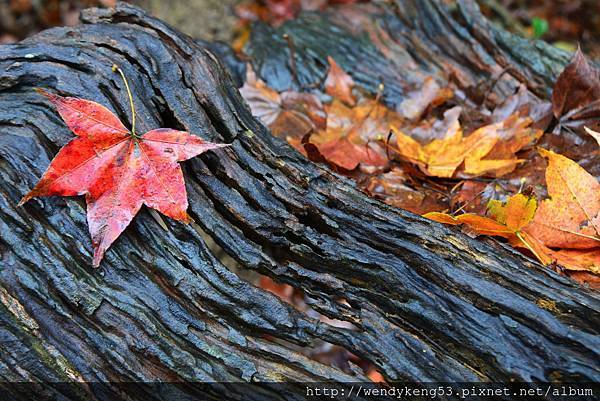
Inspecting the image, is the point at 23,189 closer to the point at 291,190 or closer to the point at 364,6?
the point at 291,190

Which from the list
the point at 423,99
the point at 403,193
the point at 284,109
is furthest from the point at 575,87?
the point at 284,109

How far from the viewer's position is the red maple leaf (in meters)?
1.37

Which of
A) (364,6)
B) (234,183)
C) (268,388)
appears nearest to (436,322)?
(268,388)

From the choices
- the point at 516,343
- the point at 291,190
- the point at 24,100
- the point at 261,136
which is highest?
the point at 24,100

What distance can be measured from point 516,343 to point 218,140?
101cm

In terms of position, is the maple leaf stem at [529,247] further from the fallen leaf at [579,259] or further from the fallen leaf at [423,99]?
the fallen leaf at [423,99]

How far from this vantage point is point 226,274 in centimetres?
146

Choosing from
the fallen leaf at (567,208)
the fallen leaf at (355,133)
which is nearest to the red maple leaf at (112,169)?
the fallen leaf at (355,133)

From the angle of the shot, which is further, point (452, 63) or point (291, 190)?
point (452, 63)

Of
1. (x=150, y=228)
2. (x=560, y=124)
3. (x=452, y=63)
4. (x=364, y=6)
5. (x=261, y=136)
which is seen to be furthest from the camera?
(x=364, y=6)

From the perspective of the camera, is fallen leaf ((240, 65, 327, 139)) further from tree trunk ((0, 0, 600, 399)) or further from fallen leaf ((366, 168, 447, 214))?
tree trunk ((0, 0, 600, 399))

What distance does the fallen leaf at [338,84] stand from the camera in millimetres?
2570

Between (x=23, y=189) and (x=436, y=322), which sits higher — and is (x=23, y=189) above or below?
above

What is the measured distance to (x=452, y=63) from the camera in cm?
272
